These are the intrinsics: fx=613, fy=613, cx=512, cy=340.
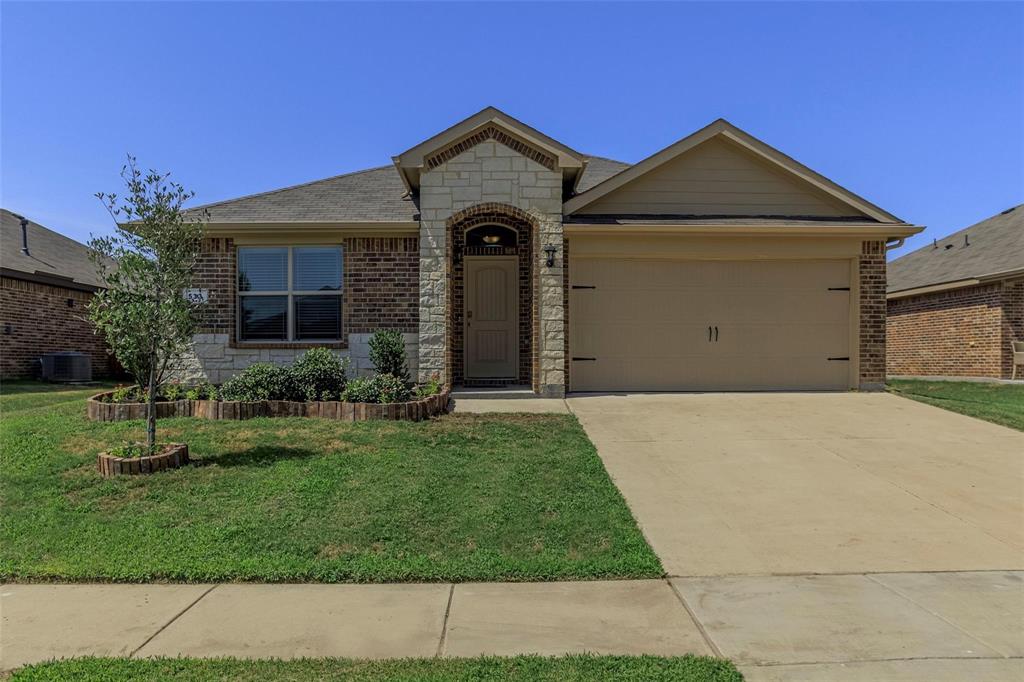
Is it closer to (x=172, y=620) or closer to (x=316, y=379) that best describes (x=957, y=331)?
(x=316, y=379)

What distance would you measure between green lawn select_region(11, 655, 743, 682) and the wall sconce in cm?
784

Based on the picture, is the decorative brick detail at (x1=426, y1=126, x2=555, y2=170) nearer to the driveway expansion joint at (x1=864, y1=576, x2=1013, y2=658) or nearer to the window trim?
the window trim

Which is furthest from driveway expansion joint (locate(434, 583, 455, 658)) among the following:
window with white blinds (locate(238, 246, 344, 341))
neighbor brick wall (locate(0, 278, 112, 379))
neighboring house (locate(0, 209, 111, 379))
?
neighboring house (locate(0, 209, 111, 379))

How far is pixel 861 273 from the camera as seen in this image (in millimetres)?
11164

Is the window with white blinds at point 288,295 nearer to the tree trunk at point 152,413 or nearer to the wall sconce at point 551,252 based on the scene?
the wall sconce at point 551,252

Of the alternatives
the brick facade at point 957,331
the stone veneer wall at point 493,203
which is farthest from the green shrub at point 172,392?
the brick facade at point 957,331

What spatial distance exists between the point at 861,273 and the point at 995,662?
941 cm

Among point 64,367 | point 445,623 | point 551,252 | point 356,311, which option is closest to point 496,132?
point 551,252

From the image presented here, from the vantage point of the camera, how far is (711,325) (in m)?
11.2

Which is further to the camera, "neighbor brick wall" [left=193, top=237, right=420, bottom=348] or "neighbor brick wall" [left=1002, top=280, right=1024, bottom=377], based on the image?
"neighbor brick wall" [left=1002, top=280, right=1024, bottom=377]

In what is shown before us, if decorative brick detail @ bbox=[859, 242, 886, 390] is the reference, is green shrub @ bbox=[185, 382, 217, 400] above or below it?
below

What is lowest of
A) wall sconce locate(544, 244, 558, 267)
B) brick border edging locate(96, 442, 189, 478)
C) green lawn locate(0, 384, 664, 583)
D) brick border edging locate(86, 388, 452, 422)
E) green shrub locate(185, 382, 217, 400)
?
green lawn locate(0, 384, 664, 583)

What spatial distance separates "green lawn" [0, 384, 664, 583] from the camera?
14.0ft

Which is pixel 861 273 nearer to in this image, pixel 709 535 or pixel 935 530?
pixel 935 530
